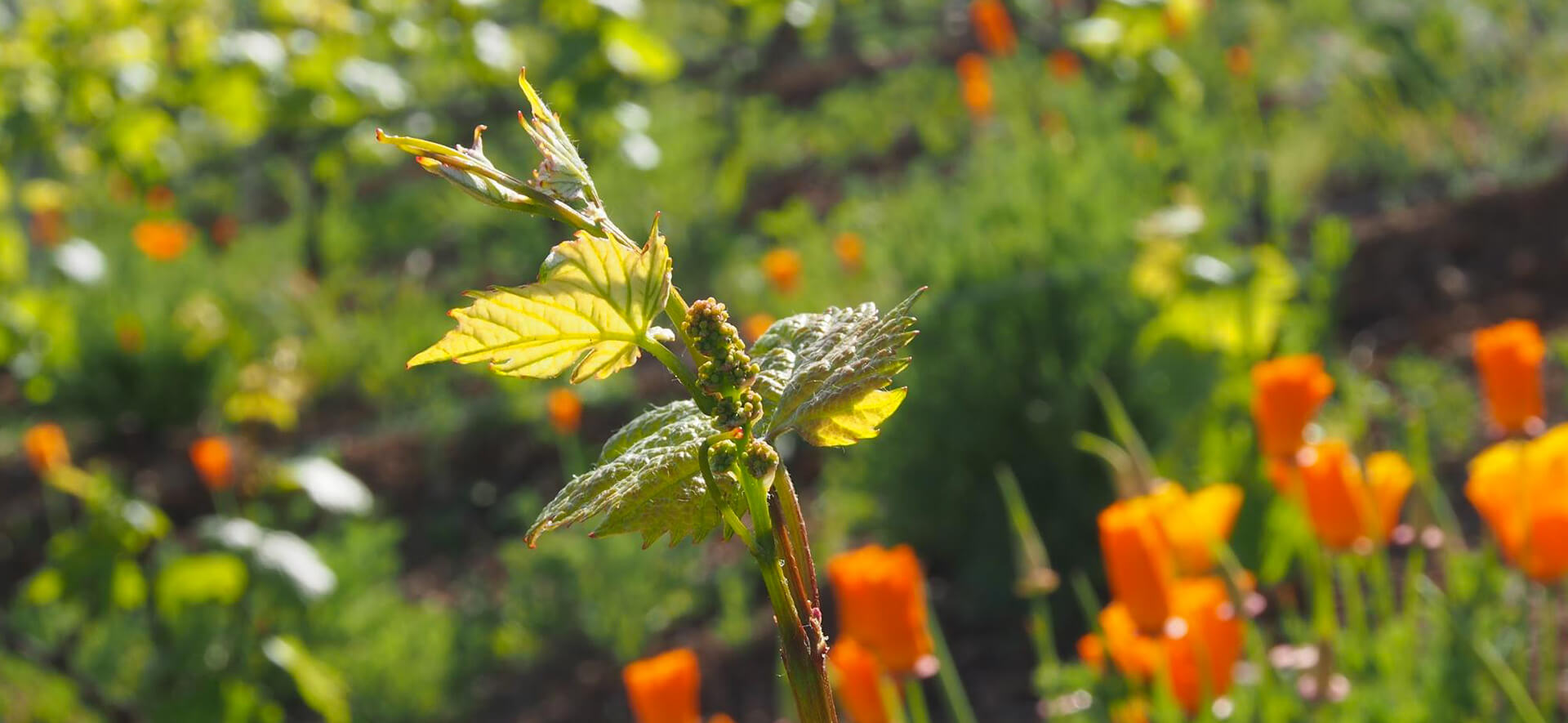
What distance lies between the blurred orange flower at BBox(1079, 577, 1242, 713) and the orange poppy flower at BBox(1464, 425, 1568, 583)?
0.85 ft

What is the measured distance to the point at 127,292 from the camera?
14.8ft

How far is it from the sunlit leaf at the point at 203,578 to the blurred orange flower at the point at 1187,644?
111cm

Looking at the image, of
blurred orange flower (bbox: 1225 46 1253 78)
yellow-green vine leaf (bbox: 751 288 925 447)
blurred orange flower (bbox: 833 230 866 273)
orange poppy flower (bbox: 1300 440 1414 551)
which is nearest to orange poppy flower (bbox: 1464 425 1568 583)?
orange poppy flower (bbox: 1300 440 1414 551)

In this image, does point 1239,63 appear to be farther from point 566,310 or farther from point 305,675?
point 566,310

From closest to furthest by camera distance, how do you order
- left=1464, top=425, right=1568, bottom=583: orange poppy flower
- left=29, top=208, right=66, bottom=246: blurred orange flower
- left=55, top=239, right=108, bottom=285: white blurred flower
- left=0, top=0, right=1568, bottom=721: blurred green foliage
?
left=1464, top=425, right=1568, bottom=583: orange poppy flower
left=0, top=0, right=1568, bottom=721: blurred green foliage
left=55, top=239, right=108, bottom=285: white blurred flower
left=29, top=208, right=66, bottom=246: blurred orange flower

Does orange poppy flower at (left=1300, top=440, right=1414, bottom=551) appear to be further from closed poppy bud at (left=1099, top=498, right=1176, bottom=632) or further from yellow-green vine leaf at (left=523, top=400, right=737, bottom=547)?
yellow-green vine leaf at (left=523, top=400, right=737, bottom=547)

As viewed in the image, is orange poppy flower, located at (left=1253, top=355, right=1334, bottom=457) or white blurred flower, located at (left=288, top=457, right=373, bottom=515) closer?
orange poppy flower, located at (left=1253, top=355, right=1334, bottom=457)

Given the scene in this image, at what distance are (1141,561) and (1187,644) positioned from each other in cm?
10

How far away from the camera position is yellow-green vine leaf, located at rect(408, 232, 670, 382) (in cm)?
45

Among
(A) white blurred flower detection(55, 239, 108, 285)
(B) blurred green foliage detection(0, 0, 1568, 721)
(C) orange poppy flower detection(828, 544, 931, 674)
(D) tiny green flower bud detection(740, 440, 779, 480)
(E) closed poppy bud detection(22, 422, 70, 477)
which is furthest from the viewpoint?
(A) white blurred flower detection(55, 239, 108, 285)

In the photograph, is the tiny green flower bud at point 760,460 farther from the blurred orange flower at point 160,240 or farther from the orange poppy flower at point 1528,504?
the blurred orange flower at point 160,240

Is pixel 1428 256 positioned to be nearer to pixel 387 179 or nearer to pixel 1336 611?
pixel 1336 611

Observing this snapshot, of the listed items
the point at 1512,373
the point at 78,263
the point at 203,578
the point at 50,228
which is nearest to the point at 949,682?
the point at 1512,373

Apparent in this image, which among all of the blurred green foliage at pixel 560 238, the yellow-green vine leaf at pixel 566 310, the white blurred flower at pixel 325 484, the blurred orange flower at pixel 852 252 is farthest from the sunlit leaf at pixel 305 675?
the blurred orange flower at pixel 852 252
